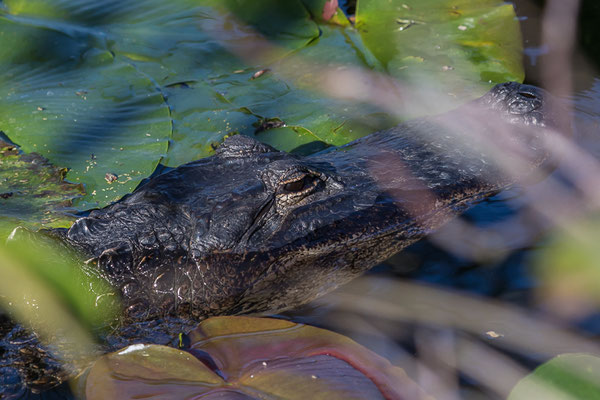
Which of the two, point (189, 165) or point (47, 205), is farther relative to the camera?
point (47, 205)

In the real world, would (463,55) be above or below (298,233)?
above

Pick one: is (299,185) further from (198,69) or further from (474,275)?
(198,69)

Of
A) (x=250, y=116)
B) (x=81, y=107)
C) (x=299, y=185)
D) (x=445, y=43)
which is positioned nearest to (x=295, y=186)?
(x=299, y=185)

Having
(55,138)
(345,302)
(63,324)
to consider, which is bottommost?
(345,302)

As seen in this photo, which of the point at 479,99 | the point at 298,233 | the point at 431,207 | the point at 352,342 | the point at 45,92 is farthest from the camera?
the point at 45,92

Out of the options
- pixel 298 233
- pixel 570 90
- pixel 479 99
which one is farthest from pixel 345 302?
pixel 570 90

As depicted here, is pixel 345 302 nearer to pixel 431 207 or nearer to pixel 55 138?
pixel 431 207
